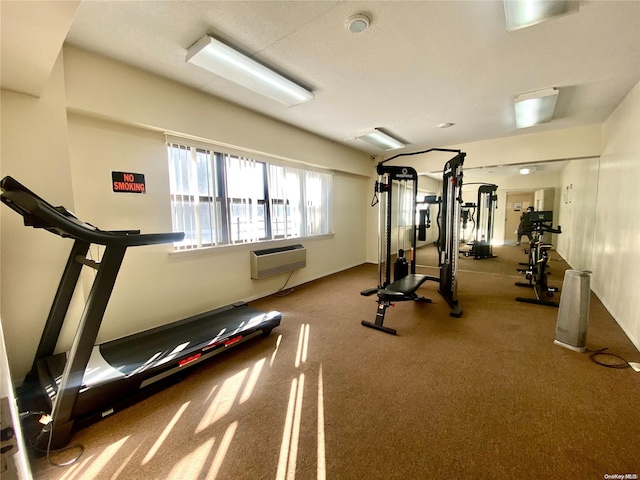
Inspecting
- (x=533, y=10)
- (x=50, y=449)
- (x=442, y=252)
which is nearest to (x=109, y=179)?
(x=50, y=449)

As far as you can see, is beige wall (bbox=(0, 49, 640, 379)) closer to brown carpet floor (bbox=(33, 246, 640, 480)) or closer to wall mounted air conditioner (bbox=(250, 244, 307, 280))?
wall mounted air conditioner (bbox=(250, 244, 307, 280))

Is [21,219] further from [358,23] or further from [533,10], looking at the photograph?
[533,10]

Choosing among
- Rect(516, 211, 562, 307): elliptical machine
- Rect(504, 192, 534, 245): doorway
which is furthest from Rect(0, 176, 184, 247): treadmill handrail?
Rect(504, 192, 534, 245): doorway

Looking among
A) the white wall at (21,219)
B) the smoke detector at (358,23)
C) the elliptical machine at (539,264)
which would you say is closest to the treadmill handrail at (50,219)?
the white wall at (21,219)

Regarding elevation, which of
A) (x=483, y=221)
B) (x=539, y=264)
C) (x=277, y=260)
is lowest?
(x=539, y=264)

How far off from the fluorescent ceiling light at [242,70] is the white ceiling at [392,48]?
67 mm

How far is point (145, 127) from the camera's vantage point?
2695mm

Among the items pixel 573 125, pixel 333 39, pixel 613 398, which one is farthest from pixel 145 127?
pixel 573 125

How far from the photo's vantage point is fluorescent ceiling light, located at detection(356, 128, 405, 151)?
178 inches

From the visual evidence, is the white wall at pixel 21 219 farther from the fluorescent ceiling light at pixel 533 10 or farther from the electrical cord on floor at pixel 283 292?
the fluorescent ceiling light at pixel 533 10

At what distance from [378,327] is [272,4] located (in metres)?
2.99

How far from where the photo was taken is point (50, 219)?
1.34m

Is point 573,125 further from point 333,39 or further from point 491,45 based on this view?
point 333,39

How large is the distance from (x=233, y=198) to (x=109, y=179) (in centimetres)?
135
